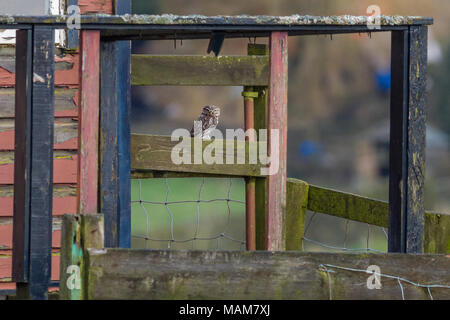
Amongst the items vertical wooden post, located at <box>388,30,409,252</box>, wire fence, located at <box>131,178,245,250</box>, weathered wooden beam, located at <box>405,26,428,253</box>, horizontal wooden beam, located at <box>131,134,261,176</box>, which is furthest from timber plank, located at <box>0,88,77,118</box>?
wire fence, located at <box>131,178,245,250</box>

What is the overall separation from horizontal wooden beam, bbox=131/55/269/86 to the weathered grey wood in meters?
2.12

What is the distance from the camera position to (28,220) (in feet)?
10.6

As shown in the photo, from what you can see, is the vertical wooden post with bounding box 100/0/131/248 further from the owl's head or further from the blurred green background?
the blurred green background

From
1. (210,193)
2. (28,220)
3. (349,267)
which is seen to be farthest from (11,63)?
(210,193)

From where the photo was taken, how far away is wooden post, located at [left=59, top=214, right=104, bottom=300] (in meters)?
2.88

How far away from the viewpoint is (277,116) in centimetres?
353

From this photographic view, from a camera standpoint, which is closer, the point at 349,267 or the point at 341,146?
the point at 349,267

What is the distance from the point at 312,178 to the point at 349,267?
33054 mm

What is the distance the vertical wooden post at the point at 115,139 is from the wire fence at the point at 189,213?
14.1 meters

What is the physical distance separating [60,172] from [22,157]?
1.96 meters

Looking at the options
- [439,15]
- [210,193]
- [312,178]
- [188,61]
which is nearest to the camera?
[188,61]

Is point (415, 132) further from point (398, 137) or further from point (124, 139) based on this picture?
point (124, 139)

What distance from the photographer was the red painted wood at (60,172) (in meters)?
5.19
